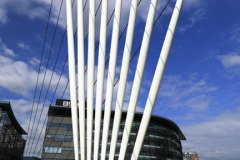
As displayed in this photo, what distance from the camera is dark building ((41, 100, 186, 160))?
6309 cm

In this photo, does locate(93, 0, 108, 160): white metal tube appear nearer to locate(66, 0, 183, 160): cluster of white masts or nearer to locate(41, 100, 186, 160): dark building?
locate(66, 0, 183, 160): cluster of white masts

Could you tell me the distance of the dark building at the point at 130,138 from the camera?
207 feet

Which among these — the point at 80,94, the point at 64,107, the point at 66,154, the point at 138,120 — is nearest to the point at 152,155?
the point at 138,120

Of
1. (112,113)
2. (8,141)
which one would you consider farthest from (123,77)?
(8,141)

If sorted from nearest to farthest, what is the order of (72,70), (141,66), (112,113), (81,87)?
(141,66) < (81,87) < (72,70) < (112,113)

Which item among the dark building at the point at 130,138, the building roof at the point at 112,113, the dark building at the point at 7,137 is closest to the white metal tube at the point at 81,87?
the dark building at the point at 130,138

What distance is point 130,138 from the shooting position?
68312mm

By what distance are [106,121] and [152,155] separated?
2486 inches

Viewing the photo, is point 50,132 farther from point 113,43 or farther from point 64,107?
point 113,43

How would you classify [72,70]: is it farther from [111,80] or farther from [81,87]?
[111,80]

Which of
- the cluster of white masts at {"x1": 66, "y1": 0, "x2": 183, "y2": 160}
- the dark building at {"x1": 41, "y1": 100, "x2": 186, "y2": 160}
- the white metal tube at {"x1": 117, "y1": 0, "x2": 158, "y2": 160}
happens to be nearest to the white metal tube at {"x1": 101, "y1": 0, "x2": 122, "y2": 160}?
the cluster of white masts at {"x1": 66, "y1": 0, "x2": 183, "y2": 160}

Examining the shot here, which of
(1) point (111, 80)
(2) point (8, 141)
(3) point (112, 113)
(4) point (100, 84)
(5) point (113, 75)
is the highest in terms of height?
(3) point (112, 113)

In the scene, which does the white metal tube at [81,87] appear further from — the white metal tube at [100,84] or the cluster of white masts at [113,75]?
Answer: the white metal tube at [100,84]

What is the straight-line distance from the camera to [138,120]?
72.4m
